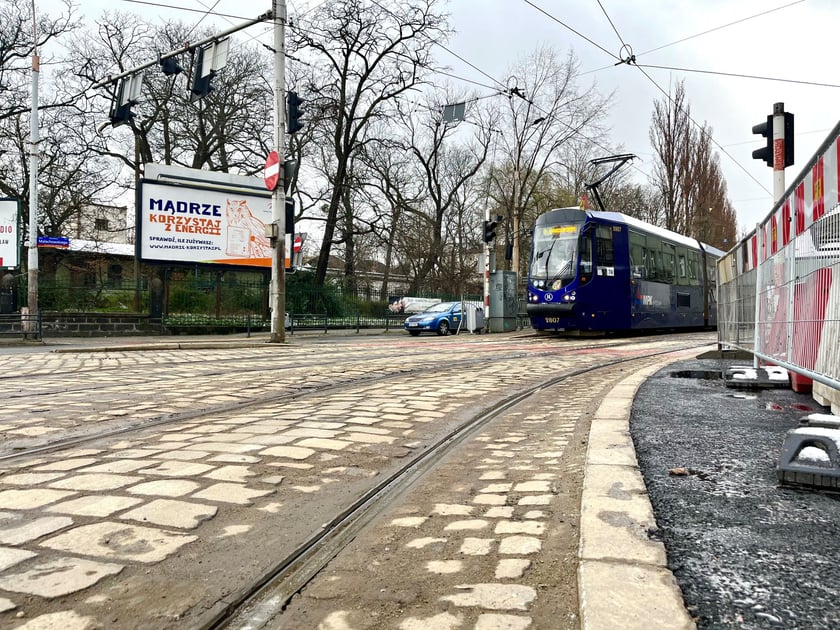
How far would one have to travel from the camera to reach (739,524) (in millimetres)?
2553

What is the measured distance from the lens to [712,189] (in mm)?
40656

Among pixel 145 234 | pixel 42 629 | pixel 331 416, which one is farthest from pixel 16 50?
pixel 42 629

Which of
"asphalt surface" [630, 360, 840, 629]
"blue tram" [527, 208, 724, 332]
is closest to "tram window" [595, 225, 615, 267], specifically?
"blue tram" [527, 208, 724, 332]

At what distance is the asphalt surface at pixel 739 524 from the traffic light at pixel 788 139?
631cm

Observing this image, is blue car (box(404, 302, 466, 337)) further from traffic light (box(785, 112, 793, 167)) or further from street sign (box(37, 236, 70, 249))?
traffic light (box(785, 112, 793, 167))

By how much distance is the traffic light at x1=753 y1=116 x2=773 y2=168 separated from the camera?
32.1 feet

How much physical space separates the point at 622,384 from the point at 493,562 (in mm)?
5318

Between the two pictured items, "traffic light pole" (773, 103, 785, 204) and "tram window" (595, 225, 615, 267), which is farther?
"tram window" (595, 225, 615, 267)

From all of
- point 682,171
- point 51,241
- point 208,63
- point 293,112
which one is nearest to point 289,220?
point 293,112

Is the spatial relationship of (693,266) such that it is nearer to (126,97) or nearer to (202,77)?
(202,77)

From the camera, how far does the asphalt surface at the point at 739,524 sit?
6.16 ft

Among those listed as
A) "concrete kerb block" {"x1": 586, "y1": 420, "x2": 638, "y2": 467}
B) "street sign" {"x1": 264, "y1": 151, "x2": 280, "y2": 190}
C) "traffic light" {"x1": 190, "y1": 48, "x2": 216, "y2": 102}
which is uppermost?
"traffic light" {"x1": 190, "y1": 48, "x2": 216, "y2": 102}

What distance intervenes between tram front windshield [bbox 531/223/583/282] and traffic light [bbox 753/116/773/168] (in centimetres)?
713

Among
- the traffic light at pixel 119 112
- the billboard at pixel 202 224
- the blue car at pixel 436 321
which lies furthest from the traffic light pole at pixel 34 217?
the blue car at pixel 436 321
